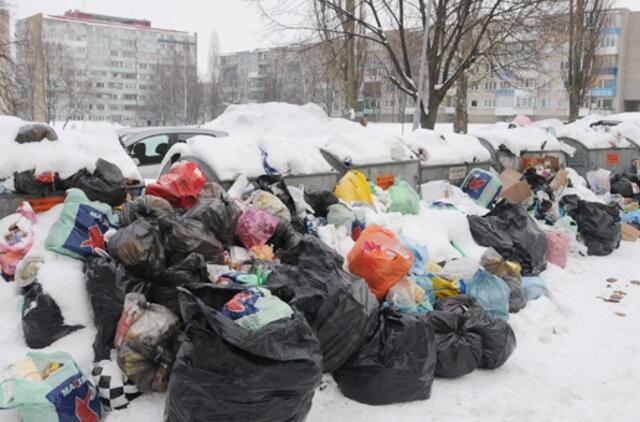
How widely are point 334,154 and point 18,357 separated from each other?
383 cm

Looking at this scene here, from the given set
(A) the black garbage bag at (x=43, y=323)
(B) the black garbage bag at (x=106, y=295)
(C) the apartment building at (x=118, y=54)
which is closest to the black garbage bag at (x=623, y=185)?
(B) the black garbage bag at (x=106, y=295)

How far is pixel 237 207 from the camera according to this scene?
13.2 feet

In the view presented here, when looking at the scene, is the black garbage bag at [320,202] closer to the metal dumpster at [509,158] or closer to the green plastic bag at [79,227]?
the green plastic bag at [79,227]

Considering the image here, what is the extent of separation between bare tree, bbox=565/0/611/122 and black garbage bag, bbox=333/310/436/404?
60.6ft

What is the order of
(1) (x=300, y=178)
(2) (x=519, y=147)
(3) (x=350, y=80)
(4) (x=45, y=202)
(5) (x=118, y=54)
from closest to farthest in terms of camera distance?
(4) (x=45, y=202), (1) (x=300, y=178), (2) (x=519, y=147), (3) (x=350, y=80), (5) (x=118, y=54)

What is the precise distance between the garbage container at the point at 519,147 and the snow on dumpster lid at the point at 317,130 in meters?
1.84

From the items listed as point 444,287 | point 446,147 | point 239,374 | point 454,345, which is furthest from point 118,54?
point 239,374

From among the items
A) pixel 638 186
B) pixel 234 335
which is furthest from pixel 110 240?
pixel 638 186

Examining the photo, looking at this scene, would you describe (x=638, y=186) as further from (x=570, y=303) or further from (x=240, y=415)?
(x=240, y=415)

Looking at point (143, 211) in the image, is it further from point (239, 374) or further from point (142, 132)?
point (142, 132)

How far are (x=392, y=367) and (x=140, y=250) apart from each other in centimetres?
152

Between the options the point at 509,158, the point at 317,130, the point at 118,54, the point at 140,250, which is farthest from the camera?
the point at 118,54

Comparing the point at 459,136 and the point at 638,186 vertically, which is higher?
the point at 459,136

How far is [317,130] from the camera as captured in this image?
12.5 meters
